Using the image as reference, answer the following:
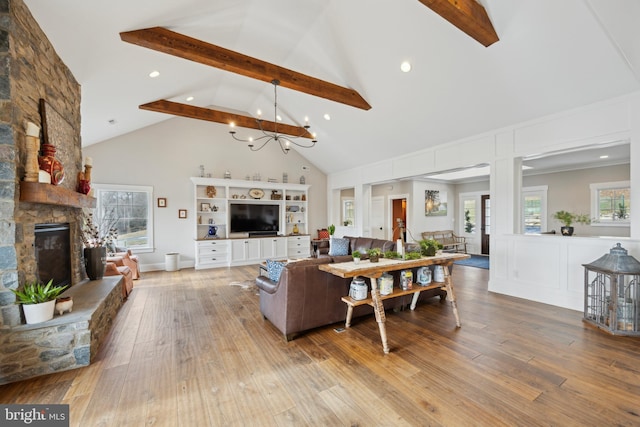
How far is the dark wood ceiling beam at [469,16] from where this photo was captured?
245 cm

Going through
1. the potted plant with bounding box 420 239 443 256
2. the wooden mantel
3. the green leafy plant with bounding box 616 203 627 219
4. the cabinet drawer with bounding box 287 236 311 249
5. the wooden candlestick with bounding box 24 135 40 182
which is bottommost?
the cabinet drawer with bounding box 287 236 311 249

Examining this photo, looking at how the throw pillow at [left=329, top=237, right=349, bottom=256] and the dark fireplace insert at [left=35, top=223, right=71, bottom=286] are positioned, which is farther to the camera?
the throw pillow at [left=329, top=237, right=349, bottom=256]

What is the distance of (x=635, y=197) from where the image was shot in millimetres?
3252

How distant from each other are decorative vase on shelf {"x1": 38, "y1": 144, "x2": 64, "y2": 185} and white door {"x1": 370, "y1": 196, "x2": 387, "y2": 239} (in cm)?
819

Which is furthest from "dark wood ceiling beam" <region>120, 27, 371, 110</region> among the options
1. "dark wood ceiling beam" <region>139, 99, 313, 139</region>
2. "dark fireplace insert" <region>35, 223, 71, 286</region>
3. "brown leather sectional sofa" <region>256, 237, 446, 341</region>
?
"brown leather sectional sofa" <region>256, 237, 446, 341</region>

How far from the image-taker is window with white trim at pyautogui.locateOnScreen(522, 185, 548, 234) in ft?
24.3

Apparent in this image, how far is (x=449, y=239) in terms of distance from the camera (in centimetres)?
899

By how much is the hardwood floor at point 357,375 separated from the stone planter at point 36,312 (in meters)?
0.48

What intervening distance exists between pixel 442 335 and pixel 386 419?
1.51 m

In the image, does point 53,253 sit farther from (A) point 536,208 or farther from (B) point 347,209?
(A) point 536,208

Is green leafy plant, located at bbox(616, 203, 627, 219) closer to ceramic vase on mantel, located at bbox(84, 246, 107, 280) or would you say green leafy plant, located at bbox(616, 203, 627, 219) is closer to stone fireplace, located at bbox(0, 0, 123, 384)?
stone fireplace, located at bbox(0, 0, 123, 384)

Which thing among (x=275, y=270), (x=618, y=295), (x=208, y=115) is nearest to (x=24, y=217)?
(x=275, y=270)

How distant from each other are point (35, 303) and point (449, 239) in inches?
373

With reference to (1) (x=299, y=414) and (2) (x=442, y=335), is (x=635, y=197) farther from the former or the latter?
(1) (x=299, y=414)
